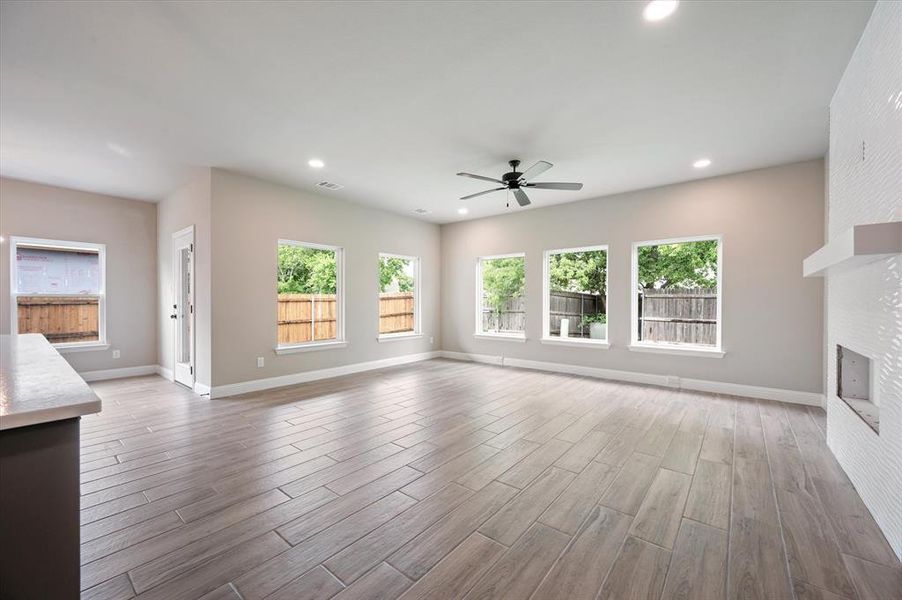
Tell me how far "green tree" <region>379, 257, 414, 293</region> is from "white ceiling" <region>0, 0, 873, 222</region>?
2.57m

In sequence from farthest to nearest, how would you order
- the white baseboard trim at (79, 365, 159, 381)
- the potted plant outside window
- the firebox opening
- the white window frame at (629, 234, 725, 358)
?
the potted plant outside window < the white baseboard trim at (79, 365, 159, 381) < the white window frame at (629, 234, 725, 358) < the firebox opening

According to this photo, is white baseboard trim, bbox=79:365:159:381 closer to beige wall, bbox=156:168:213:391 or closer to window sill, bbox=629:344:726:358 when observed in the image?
beige wall, bbox=156:168:213:391

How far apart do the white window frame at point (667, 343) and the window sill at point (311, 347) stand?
431 centimetres

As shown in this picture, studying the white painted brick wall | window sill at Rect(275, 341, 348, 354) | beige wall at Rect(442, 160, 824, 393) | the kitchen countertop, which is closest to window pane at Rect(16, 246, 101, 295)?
window sill at Rect(275, 341, 348, 354)

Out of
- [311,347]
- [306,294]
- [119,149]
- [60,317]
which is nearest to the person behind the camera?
[119,149]

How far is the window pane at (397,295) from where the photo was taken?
6.89 meters

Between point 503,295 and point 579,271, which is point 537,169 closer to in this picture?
point 579,271

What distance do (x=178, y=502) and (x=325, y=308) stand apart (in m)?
3.88

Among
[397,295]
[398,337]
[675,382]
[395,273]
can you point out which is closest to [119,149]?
[395,273]

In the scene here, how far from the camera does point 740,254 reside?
15.3 ft

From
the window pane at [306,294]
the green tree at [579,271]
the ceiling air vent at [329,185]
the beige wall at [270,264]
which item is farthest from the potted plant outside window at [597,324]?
the ceiling air vent at [329,185]

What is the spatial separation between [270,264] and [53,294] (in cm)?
307

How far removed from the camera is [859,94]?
7.86 feet

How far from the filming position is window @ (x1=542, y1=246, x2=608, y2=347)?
5906 mm
